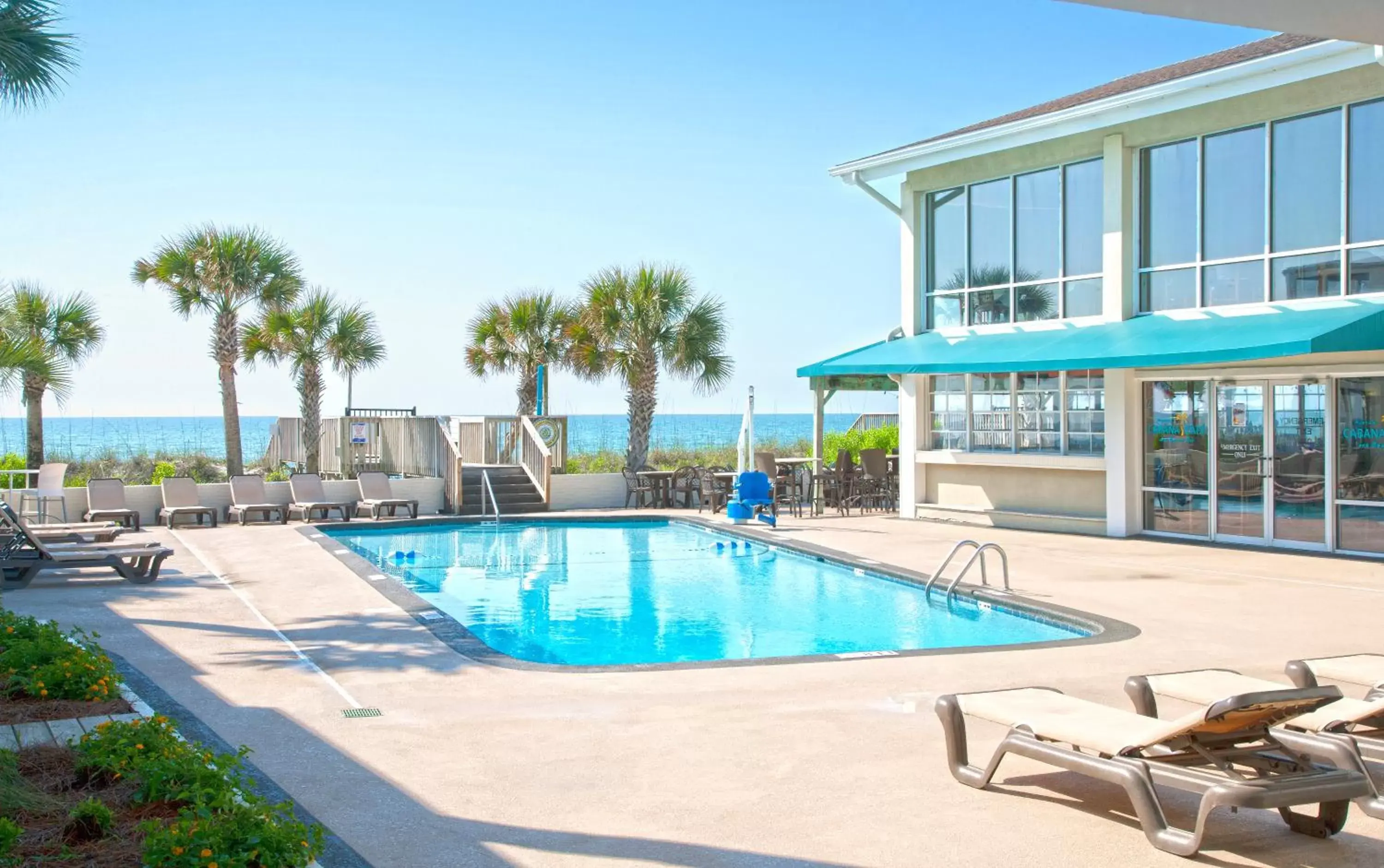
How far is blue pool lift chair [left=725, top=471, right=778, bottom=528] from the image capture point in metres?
18.8

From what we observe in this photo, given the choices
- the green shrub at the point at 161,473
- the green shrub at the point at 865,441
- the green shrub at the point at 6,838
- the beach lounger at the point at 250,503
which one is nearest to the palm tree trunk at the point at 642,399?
the green shrub at the point at 865,441

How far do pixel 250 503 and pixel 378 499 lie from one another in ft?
6.88

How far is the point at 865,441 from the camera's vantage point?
1073 inches

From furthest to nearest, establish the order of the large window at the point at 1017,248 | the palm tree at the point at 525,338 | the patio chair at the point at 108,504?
the palm tree at the point at 525,338 → the patio chair at the point at 108,504 → the large window at the point at 1017,248

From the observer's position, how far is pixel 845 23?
58.7ft

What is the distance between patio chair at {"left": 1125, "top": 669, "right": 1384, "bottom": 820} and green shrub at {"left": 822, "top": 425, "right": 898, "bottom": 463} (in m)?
19.7

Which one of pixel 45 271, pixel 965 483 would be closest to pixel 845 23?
pixel 965 483

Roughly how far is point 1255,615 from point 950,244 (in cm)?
1000

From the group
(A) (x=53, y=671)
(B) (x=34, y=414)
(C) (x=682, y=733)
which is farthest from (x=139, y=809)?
(B) (x=34, y=414)

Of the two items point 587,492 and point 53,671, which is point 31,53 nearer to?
point 53,671

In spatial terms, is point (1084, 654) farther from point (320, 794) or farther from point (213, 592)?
point (213, 592)

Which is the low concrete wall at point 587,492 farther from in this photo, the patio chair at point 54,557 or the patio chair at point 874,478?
the patio chair at point 54,557

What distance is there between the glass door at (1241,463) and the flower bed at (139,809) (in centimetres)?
1281

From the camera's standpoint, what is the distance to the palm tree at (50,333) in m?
20.9
